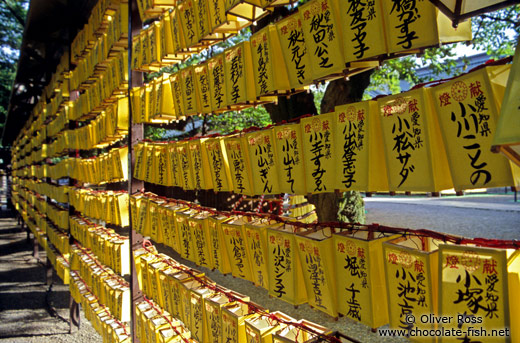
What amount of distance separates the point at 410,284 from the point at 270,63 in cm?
160

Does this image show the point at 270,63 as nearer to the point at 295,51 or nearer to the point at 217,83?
the point at 295,51

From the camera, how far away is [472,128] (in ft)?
4.77

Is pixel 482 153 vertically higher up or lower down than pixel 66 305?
higher up

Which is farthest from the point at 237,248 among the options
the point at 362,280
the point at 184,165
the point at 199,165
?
the point at 362,280

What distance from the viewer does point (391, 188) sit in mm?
1721

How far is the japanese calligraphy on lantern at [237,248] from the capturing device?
2.70 m

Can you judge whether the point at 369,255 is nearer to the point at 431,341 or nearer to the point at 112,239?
the point at 431,341

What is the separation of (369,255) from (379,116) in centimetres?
74

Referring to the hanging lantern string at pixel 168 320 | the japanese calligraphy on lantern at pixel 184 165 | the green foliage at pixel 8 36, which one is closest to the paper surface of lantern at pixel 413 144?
the japanese calligraphy on lantern at pixel 184 165

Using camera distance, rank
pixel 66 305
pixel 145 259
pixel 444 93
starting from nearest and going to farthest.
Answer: pixel 444 93, pixel 145 259, pixel 66 305

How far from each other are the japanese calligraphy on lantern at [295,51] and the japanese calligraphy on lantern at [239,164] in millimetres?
662

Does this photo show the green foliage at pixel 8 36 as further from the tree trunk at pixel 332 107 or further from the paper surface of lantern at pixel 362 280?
the paper surface of lantern at pixel 362 280

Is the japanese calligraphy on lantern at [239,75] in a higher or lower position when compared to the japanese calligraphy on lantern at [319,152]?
higher

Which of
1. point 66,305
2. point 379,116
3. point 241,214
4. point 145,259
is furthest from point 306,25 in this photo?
point 66,305
